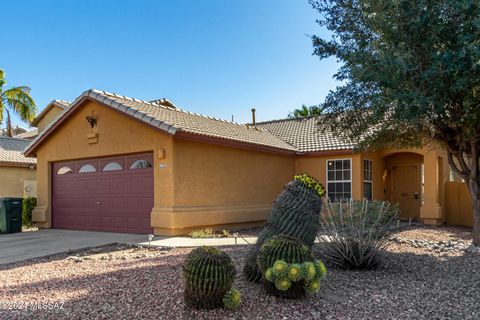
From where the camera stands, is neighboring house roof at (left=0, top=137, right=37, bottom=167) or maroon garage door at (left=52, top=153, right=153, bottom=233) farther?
neighboring house roof at (left=0, top=137, right=37, bottom=167)

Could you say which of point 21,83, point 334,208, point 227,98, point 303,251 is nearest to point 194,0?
point 227,98

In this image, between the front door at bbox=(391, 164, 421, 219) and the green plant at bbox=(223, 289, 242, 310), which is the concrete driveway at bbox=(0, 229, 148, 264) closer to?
Result: the green plant at bbox=(223, 289, 242, 310)

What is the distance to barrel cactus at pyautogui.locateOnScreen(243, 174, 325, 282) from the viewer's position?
6207 millimetres

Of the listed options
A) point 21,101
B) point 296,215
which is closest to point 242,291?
point 296,215

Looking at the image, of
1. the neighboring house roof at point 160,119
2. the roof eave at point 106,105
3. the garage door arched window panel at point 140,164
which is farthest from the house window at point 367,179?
the garage door arched window panel at point 140,164

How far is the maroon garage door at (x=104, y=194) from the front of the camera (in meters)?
13.3

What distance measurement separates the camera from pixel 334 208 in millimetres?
7465

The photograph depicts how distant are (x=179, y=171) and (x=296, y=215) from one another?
264 inches

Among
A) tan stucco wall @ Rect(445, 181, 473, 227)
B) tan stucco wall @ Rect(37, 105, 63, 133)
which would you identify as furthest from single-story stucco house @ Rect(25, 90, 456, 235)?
tan stucco wall @ Rect(37, 105, 63, 133)

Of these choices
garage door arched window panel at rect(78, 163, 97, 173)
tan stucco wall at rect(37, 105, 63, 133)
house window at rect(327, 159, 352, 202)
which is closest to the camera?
garage door arched window panel at rect(78, 163, 97, 173)

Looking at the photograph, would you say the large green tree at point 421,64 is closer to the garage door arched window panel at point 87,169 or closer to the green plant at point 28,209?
the garage door arched window panel at point 87,169

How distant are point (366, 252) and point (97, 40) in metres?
15.4

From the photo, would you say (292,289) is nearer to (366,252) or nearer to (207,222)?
(366,252)

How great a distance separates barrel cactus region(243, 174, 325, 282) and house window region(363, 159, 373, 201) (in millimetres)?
9925
